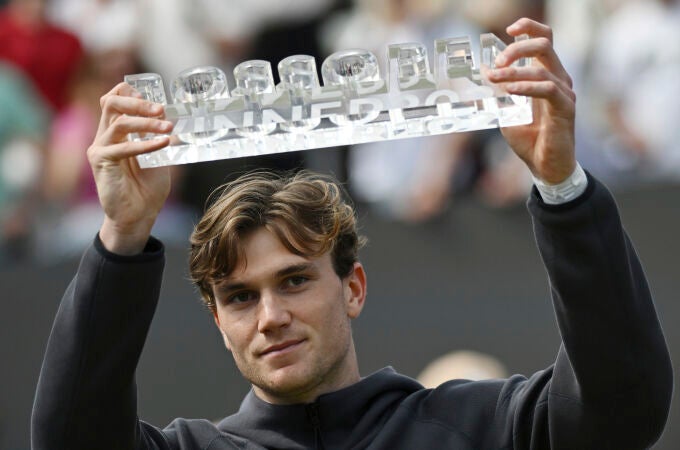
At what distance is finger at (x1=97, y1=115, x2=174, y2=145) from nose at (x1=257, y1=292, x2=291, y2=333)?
0.44 meters

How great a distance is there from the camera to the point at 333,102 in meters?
2.27

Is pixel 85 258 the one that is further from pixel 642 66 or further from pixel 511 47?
pixel 642 66

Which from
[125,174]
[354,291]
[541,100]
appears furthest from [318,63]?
[541,100]

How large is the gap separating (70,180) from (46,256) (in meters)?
0.39

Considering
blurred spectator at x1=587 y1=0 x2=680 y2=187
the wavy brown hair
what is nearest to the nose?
the wavy brown hair

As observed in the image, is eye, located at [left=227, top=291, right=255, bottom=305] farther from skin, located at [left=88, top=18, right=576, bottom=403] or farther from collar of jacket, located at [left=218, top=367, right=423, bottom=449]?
collar of jacket, located at [left=218, top=367, right=423, bottom=449]

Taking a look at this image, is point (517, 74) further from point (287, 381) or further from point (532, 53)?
point (287, 381)

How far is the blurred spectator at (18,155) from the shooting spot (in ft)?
21.4

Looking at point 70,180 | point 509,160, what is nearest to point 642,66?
point 509,160

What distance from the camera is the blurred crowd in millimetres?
5574

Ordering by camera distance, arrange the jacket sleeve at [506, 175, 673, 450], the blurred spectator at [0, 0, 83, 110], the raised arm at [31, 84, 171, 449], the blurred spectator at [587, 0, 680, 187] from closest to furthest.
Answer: the jacket sleeve at [506, 175, 673, 450]
the raised arm at [31, 84, 171, 449]
the blurred spectator at [587, 0, 680, 187]
the blurred spectator at [0, 0, 83, 110]

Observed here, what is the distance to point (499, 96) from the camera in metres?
2.22

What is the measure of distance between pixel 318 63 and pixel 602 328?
12.9 ft

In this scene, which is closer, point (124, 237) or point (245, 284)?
point (124, 237)
